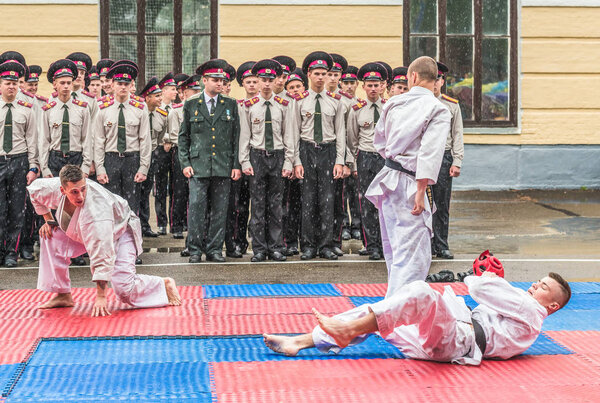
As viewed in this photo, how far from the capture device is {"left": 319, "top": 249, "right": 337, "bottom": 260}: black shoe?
10404 mm

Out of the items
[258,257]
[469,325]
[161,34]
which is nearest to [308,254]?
[258,257]

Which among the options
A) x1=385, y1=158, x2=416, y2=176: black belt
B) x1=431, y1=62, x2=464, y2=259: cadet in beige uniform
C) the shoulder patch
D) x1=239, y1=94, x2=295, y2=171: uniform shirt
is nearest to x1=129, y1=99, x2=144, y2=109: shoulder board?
x1=239, y1=94, x2=295, y2=171: uniform shirt

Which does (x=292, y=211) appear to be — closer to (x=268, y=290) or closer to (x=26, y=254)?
(x=268, y=290)

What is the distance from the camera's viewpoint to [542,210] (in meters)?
14.8

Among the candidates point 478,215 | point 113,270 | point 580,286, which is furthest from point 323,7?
point 113,270

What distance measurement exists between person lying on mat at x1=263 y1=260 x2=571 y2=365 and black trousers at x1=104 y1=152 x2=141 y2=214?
16.6ft

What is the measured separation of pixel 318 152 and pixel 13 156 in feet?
11.0

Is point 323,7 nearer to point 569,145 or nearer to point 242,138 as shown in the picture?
point 569,145

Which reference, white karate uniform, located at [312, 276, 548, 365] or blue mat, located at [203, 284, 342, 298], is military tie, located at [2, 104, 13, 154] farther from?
white karate uniform, located at [312, 276, 548, 365]

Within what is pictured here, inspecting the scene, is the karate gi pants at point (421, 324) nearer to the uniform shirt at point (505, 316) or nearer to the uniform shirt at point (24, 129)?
the uniform shirt at point (505, 316)

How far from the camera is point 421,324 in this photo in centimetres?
555

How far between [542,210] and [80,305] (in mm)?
9109

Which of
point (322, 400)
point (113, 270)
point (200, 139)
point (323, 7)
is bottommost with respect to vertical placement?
point (322, 400)

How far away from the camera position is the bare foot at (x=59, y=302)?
7500 millimetres
